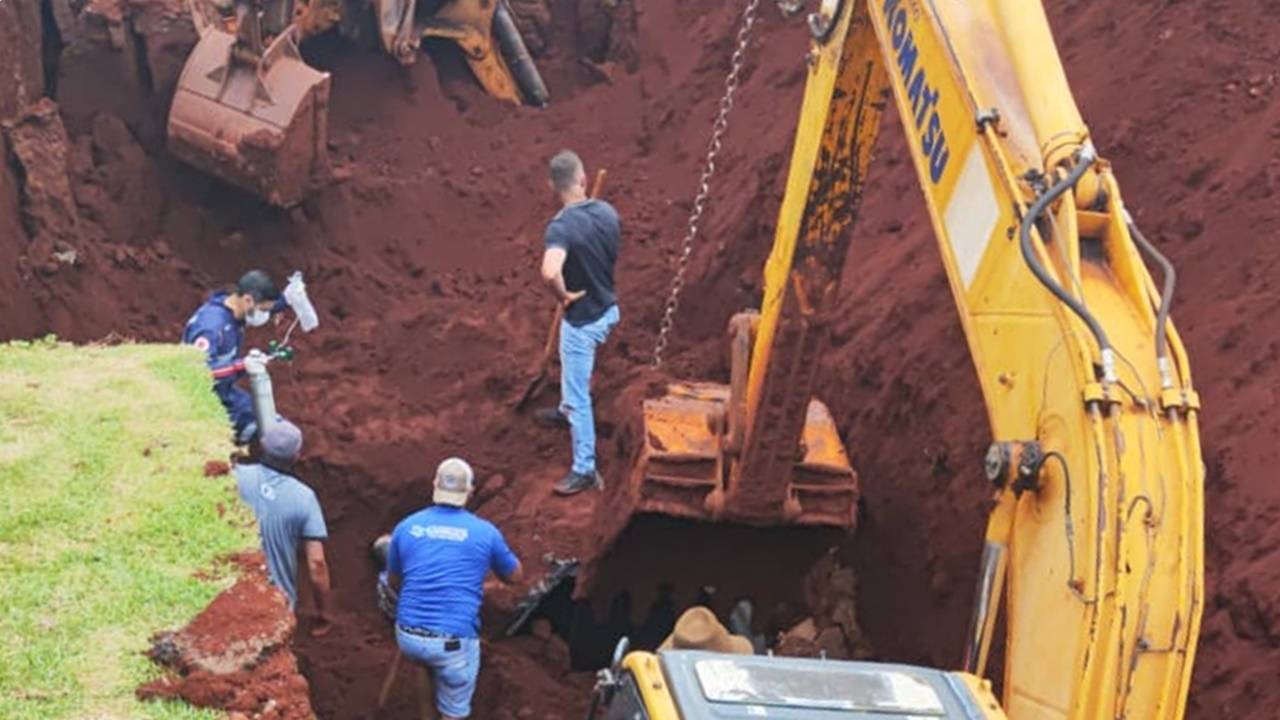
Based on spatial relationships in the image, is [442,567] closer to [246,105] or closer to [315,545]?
[315,545]

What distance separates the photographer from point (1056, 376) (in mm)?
4711

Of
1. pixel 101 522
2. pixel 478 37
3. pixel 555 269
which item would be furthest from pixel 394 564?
pixel 478 37

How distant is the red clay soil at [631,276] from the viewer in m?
8.59

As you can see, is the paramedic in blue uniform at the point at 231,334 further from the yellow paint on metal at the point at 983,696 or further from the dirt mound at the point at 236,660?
the yellow paint on metal at the point at 983,696

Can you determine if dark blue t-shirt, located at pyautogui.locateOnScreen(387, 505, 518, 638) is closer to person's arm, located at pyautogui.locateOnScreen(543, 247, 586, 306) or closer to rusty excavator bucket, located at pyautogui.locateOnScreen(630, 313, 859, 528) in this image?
rusty excavator bucket, located at pyautogui.locateOnScreen(630, 313, 859, 528)

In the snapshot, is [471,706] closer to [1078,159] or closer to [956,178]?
[956,178]

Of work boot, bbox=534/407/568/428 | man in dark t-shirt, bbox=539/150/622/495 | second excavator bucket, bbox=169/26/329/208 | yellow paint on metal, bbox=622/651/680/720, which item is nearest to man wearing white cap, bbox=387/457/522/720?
man in dark t-shirt, bbox=539/150/622/495

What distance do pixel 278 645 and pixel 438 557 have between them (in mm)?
1710

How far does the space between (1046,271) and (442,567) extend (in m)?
4.30

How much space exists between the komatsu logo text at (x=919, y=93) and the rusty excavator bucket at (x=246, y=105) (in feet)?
27.0

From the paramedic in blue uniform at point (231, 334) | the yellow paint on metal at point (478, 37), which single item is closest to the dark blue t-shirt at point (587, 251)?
the paramedic in blue uniform at point (231, 334)

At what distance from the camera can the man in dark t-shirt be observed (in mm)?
10203

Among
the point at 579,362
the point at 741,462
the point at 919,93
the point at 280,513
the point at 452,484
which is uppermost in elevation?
the point at 919,93

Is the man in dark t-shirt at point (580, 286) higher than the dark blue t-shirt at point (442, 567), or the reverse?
the man in dark t-shirt at point (580, 286)
